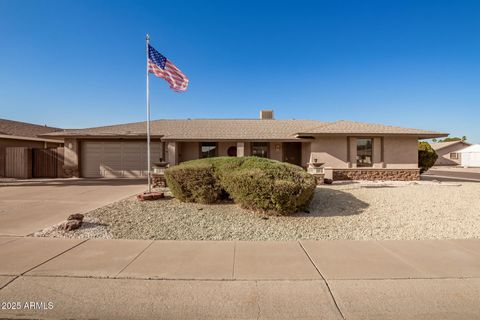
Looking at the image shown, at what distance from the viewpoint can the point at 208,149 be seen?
51.0 ft

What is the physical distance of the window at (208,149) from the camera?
1548cm

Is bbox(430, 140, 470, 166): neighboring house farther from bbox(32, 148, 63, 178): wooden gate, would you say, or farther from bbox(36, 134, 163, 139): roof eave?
bbox(32, 148, 63, 178): wooden gate

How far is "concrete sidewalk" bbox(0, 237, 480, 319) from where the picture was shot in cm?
260

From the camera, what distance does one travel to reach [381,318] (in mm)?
2477

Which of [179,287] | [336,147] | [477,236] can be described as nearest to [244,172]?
[179,287]

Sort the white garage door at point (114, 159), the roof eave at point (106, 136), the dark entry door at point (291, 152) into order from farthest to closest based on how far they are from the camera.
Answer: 1. the dark entry door at point (291, 152)
2. the white garage door at point (114, 159)
3. the roof eave at point (106, 136)

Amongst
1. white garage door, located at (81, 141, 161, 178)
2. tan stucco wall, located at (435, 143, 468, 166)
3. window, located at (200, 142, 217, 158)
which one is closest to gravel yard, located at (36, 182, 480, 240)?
window, located at (200, 142, 217, 158)

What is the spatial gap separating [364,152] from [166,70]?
1230cm

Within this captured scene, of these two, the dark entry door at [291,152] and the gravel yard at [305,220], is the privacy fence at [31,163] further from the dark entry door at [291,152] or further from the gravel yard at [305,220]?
the dark entry door at [291,152]

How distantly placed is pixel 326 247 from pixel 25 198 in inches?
451

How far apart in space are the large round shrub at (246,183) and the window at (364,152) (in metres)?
8.64

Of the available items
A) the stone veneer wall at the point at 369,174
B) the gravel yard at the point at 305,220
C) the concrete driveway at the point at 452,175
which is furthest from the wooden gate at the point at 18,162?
the concrete driveway at the point at 452,175

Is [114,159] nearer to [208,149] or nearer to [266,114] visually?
[208,149]

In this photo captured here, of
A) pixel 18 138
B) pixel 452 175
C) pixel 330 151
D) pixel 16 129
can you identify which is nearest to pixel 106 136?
pixel 18 138
